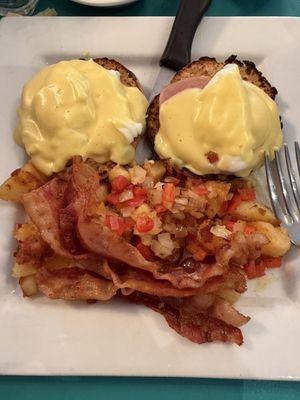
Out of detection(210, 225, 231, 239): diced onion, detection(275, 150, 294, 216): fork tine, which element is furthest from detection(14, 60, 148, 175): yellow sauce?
detection(275, 150, 294, 216): fork tine

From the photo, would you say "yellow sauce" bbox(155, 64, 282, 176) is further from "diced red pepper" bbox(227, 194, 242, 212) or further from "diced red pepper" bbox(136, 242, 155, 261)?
"diced red pepper" bbox(136, 242, 155, 261)

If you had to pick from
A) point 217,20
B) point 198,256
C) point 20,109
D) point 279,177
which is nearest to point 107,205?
point 198,256

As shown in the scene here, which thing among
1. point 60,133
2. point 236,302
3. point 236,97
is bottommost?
point 236,302

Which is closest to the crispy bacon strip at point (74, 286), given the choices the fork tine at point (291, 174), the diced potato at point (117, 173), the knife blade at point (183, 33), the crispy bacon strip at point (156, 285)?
the crispy bacon strip at point (156, 285)

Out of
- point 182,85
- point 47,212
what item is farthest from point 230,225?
point 47,212

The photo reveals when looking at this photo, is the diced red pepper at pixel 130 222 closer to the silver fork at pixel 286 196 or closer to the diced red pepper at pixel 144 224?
the diced red pepper at pixel 144 224

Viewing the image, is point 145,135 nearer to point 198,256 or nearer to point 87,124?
point 87,124
